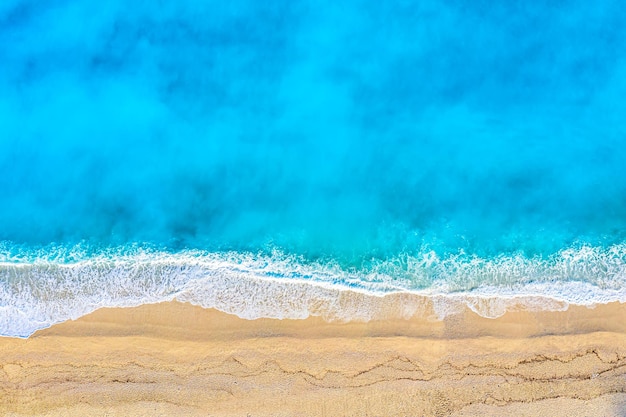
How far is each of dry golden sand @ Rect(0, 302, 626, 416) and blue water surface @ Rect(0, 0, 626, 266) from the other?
0.98 metres

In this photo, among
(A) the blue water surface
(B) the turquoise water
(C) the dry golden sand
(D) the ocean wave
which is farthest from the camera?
(A) the blue water surface

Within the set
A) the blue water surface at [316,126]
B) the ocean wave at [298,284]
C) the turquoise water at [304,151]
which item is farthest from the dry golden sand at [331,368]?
the blue water surface at [316,126]

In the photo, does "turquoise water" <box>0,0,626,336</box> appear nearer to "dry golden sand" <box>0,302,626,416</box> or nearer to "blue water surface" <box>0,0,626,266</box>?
"blue water surface" <box>0,0,626,266</box>

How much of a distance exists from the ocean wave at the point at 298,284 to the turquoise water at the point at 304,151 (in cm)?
3

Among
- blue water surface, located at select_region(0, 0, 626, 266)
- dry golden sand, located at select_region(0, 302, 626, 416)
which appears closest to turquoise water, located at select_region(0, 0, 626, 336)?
blue water surface, located at select_region(0, 0, 626, 266)

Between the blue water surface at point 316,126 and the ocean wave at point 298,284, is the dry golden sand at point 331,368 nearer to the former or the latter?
the ocean wave at point 298,284

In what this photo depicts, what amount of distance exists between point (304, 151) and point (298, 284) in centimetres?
184

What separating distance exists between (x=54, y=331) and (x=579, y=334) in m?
6.44

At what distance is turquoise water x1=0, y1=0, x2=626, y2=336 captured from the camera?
491 cm

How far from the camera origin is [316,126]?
5445 mm

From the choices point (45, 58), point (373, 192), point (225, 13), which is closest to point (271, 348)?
point (373, 192)

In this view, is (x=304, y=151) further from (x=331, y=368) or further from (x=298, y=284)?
(x=331, y=368)

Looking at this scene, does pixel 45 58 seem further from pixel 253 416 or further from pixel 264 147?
pixel 253 416

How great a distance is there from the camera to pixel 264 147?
5.38 metres
